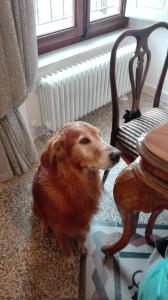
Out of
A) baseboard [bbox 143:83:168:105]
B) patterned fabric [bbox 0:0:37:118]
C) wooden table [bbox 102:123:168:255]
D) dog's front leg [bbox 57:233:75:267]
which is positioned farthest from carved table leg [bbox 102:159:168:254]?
baseboard [bbox 143:83:168:105]

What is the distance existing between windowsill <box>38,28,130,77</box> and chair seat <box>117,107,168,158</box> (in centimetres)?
79

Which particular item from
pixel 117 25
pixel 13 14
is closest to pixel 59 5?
pixel 117 25

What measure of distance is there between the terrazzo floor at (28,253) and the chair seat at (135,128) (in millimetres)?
438

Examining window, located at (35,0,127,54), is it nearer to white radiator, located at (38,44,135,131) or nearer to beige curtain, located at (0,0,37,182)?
white radiator, located at (38,44,135,131)

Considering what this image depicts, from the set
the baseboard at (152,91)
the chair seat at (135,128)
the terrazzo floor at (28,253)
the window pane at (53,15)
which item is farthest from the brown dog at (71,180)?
the baseboard at (152,91)

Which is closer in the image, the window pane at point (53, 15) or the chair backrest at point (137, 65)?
the chair backrest at point (137, 65)

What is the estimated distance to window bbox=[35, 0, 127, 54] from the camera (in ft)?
6.93

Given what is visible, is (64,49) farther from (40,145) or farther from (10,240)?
(10,240)

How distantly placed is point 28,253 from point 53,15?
177cm

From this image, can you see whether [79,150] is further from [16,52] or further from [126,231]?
[16,52]

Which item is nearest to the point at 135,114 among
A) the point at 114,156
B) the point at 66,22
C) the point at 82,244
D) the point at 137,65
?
the point at 137,65

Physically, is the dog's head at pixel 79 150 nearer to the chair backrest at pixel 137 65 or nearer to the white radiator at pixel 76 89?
the chair backrest at pixel 137 65

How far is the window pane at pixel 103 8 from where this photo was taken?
2.41 metres

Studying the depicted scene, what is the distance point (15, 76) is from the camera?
4.99 ft
